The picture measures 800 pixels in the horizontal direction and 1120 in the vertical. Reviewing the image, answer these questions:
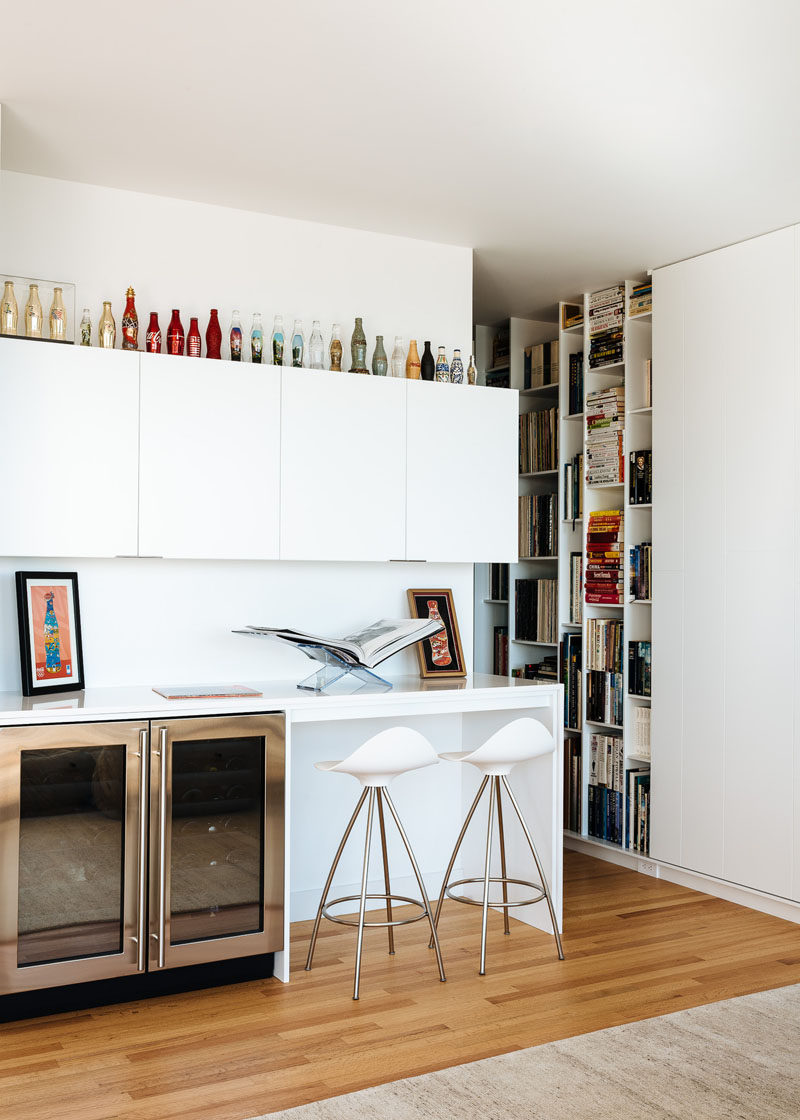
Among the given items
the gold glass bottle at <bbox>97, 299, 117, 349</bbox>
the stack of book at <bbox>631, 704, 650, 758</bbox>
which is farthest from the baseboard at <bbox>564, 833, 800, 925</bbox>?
the gold glass bottle at <bbox>97, 299, 117, 349</bbox>

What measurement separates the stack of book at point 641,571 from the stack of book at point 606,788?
743 millimetres

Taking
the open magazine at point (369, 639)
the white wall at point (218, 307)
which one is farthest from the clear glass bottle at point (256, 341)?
the open magazine at point (369, 639)

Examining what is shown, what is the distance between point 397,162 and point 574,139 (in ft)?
2.06

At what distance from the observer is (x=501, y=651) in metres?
6.11

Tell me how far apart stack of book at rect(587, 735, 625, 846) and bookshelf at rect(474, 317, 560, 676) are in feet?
2.34

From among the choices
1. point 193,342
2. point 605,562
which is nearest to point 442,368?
point 193,342

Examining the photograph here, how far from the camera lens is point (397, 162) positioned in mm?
3646

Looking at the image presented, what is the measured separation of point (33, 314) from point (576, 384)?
2950mm

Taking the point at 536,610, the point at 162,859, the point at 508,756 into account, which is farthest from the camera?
the point at 536,610

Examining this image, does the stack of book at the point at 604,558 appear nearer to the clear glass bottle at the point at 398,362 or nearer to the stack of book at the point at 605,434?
the stack of book at the point at 605,434

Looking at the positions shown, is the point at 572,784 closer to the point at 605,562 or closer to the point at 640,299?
the point at 605,562

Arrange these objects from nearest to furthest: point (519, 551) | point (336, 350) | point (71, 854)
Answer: point (71, 854) → point (336, 350) → point (519, 551)

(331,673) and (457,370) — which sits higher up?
(457,370)

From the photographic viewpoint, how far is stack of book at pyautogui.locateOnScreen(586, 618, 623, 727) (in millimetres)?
5094
